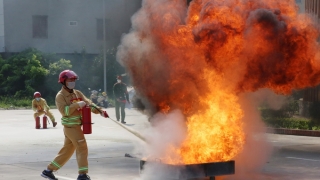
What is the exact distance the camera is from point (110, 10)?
20875mm

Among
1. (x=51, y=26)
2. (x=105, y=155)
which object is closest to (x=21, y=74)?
(x=51, y=26)

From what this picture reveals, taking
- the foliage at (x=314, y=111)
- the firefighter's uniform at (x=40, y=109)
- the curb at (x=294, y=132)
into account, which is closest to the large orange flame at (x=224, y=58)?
the curb at (x=294, y=132)

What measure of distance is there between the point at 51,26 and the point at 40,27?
1971mm

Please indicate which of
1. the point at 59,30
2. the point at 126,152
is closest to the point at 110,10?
the point at 126,152

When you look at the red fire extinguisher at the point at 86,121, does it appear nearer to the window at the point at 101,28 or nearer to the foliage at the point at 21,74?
the window at the point at 101,28

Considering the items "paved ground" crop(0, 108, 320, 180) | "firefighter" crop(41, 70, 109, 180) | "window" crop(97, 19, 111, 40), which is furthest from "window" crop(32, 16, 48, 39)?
"firefighter" crop(41, 70, 109, 180)

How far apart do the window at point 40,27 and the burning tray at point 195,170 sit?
1011 inches

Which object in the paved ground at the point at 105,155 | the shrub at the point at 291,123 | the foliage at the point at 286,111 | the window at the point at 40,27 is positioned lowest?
the paved ground at the point at 105,155

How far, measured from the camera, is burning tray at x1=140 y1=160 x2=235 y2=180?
30.3 ft

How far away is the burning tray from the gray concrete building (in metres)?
19.5

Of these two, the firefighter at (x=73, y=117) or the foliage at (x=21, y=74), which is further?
the foliage at (x=21, y=74)

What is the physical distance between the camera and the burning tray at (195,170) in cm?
925

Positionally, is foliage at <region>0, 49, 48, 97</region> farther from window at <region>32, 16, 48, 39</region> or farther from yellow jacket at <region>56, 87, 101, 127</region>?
yellow jacket at <region>56, 87, 101, 127</region>

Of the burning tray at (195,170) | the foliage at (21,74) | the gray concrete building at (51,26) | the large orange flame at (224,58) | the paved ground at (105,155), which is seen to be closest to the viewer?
the burning tray at (195,170)
